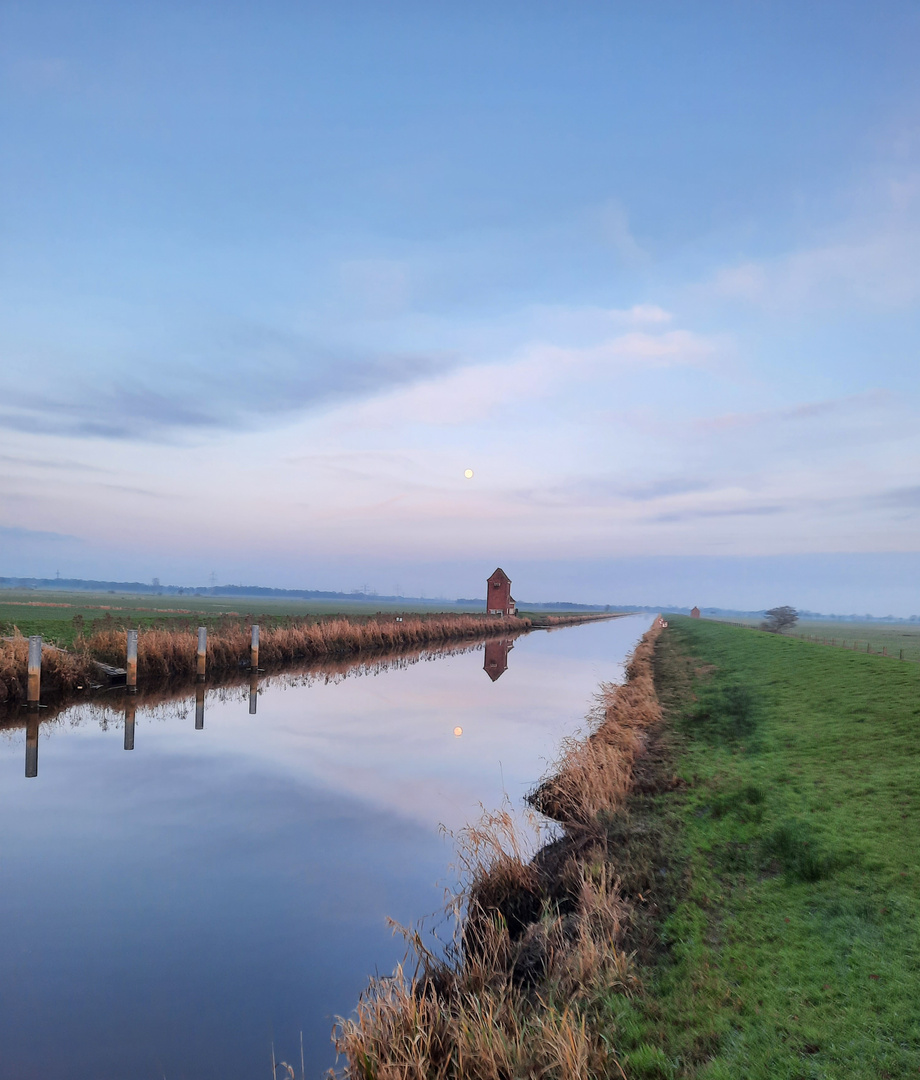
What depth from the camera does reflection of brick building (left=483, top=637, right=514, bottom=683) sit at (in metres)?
33.2

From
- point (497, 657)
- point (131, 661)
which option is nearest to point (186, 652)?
point (131, 661)

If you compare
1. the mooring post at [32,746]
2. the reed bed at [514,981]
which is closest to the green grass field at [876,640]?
the reed bed at [514,981]

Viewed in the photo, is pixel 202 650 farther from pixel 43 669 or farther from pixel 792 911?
pixel 792 911

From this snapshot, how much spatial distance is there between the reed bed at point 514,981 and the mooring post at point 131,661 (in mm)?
14071

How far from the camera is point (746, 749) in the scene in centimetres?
1295

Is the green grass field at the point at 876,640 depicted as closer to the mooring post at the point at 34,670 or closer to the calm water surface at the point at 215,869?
the calm water surface at the point at 215,869

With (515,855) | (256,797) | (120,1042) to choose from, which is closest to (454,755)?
(256,797)

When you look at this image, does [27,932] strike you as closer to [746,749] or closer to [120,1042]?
[120,1042]

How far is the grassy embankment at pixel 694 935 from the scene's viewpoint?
4539 mm

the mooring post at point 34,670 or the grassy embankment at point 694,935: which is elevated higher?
the mooring post at point 34,670

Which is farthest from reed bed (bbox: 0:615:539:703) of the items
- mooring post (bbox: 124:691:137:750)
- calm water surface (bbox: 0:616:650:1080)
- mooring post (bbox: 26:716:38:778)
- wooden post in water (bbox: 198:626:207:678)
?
mooring post (bbox: 26:716:38:778)

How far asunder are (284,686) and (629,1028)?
20.9m

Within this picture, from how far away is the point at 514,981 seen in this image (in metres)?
6.02

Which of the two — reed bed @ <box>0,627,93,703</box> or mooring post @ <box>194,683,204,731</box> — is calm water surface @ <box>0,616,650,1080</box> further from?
reed bed @ <box>0,627,93,703</box>
